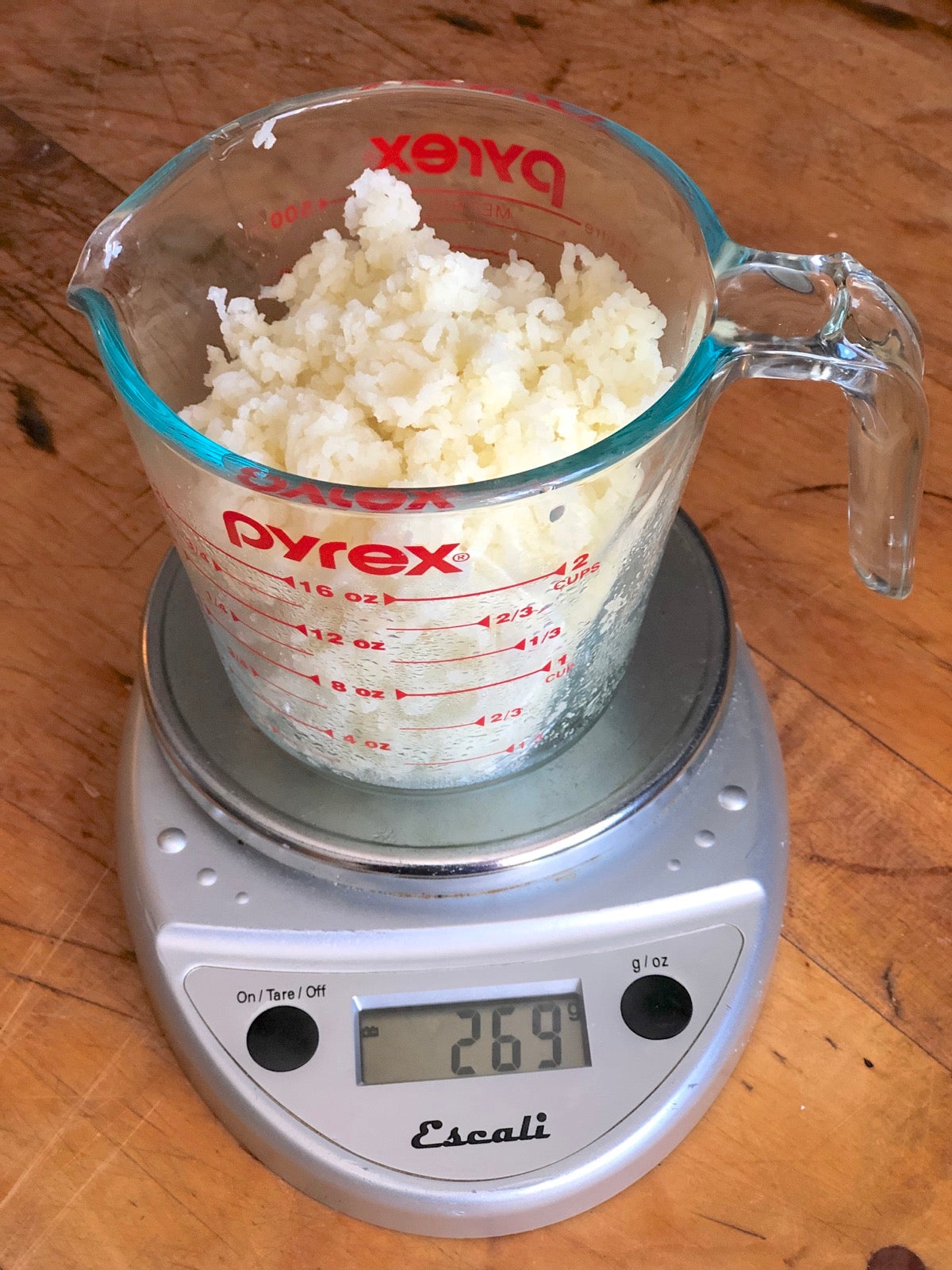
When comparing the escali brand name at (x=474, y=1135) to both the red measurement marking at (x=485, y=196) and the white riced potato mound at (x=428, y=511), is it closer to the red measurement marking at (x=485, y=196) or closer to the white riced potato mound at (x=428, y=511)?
the white riced potato mound at (x=428, y=511)

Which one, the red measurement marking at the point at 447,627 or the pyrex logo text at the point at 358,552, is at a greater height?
the pyrex logo text at the point at 358,552

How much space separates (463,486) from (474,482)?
38 millimetres

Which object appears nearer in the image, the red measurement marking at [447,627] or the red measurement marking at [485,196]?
the red measurement marking at [447,627]

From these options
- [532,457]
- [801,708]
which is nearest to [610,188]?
[532,457]

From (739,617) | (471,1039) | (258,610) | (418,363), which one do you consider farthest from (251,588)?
(739,617)

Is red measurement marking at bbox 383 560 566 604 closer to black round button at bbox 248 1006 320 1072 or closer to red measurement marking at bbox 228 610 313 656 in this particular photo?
red measurement marking at bbox 228 610 313 656

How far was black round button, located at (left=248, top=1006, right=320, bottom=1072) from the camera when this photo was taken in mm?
537

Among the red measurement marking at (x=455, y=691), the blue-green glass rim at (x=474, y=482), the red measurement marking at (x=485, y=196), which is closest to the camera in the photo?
the blue-green glass rim at (x=474, y=482)

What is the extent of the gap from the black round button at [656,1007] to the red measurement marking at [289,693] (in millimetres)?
201

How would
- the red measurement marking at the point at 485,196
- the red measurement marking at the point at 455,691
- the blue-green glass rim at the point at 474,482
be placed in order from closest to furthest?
the blue-green glass rim at the point at 474,482 → the red measurement marking at the point at 455,691 → the red measurement marking at the point at 485,196

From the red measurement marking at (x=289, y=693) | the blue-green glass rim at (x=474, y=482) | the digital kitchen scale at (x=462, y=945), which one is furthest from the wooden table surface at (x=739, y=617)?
the blue-green glass rim at (x=474, y=482)

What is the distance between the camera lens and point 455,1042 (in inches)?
21.5

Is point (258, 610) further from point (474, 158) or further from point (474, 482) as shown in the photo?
point (474, 158)

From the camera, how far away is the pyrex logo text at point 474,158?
593 mm
